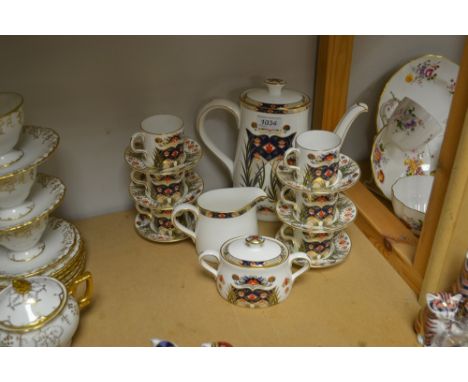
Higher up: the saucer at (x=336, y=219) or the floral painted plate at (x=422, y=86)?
the floral painted plate at (x=422, y=86)

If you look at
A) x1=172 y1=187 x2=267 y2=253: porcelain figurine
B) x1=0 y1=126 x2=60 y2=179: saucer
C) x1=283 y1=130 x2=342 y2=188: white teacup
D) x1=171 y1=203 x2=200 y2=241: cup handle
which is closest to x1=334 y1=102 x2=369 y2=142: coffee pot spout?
x1=283 y1=130 x2=342 y2=188: white teacup

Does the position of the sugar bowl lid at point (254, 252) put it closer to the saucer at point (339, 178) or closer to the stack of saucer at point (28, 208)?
the saucer at point (339, 178)

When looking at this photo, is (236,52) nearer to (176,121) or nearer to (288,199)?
(176,121)

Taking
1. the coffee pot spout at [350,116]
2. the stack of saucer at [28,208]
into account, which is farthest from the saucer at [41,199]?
the coffee pot spout at [350,116]

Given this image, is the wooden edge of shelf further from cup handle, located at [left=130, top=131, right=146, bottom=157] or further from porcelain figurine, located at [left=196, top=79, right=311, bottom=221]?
cup handle, located at [left=130, top=131, right=146, bottom=157]

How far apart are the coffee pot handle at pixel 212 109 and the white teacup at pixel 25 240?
300 millimetres

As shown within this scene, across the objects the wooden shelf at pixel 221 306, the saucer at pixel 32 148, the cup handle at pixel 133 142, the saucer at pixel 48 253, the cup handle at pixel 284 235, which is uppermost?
the saucer at pixel 32 148

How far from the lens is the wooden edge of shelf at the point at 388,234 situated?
2.66 feet

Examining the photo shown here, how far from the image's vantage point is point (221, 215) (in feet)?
2.63

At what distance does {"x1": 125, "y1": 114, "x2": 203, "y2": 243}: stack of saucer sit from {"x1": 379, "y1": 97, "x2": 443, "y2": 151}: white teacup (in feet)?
1.32

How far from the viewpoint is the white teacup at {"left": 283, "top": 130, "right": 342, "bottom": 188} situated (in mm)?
755

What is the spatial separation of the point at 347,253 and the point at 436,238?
0.18 m

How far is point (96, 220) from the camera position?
38.3 inches

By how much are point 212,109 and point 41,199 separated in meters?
0.33
